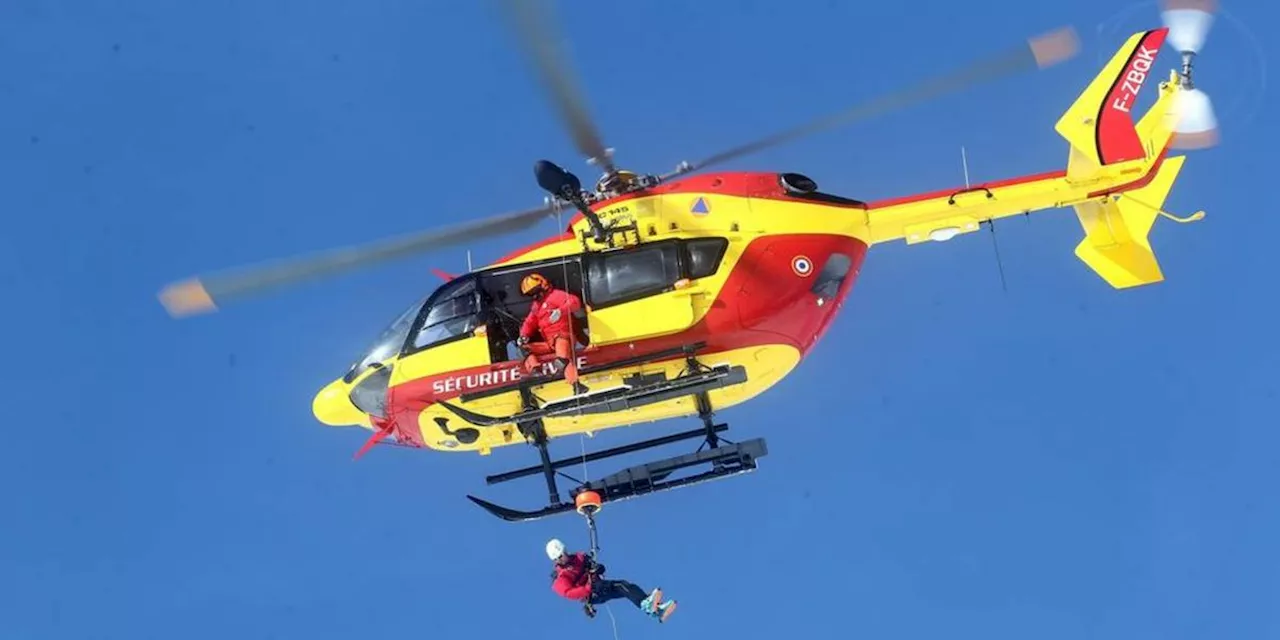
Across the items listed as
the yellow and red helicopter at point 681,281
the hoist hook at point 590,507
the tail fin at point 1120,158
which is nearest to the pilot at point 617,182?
the yellow and red helicopter at point 681,281

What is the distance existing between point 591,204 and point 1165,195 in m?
7.41

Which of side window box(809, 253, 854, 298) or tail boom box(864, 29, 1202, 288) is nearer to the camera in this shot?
side window box(809, 253, 854, 298)

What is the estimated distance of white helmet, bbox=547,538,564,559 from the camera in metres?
15.6

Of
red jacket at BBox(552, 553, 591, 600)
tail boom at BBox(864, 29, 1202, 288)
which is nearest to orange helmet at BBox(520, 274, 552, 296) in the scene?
red jacket at BBox(552, 553, 591, 600)

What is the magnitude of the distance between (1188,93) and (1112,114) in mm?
1011

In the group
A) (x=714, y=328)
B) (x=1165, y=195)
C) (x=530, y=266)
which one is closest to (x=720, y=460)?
(x=714, y=328)

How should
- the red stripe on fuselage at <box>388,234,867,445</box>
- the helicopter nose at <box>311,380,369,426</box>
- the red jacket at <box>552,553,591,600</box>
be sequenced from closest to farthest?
the red stripe on fuselage at <box>388,234,867,445</box>
the red jacket at <box>552,553,591,600</box>
the helicopter nose at <box>311,380,369,426</box>

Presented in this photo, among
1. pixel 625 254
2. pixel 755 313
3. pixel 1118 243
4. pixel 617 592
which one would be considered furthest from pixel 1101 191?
pixel 617 592

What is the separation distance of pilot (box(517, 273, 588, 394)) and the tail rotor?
304 inches

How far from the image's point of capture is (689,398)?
15891 millimetres

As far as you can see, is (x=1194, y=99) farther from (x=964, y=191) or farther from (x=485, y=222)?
(x=485, y=222)

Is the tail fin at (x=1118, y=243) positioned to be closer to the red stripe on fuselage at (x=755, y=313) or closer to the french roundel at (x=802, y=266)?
the red stripe on fuselage at (x=755, y=313)

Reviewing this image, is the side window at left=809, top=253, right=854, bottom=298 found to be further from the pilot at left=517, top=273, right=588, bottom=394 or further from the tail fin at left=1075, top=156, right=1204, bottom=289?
the tail fin at left=1075, top=156, right=1204, bottom=289

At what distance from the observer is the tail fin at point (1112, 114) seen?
620 inches
